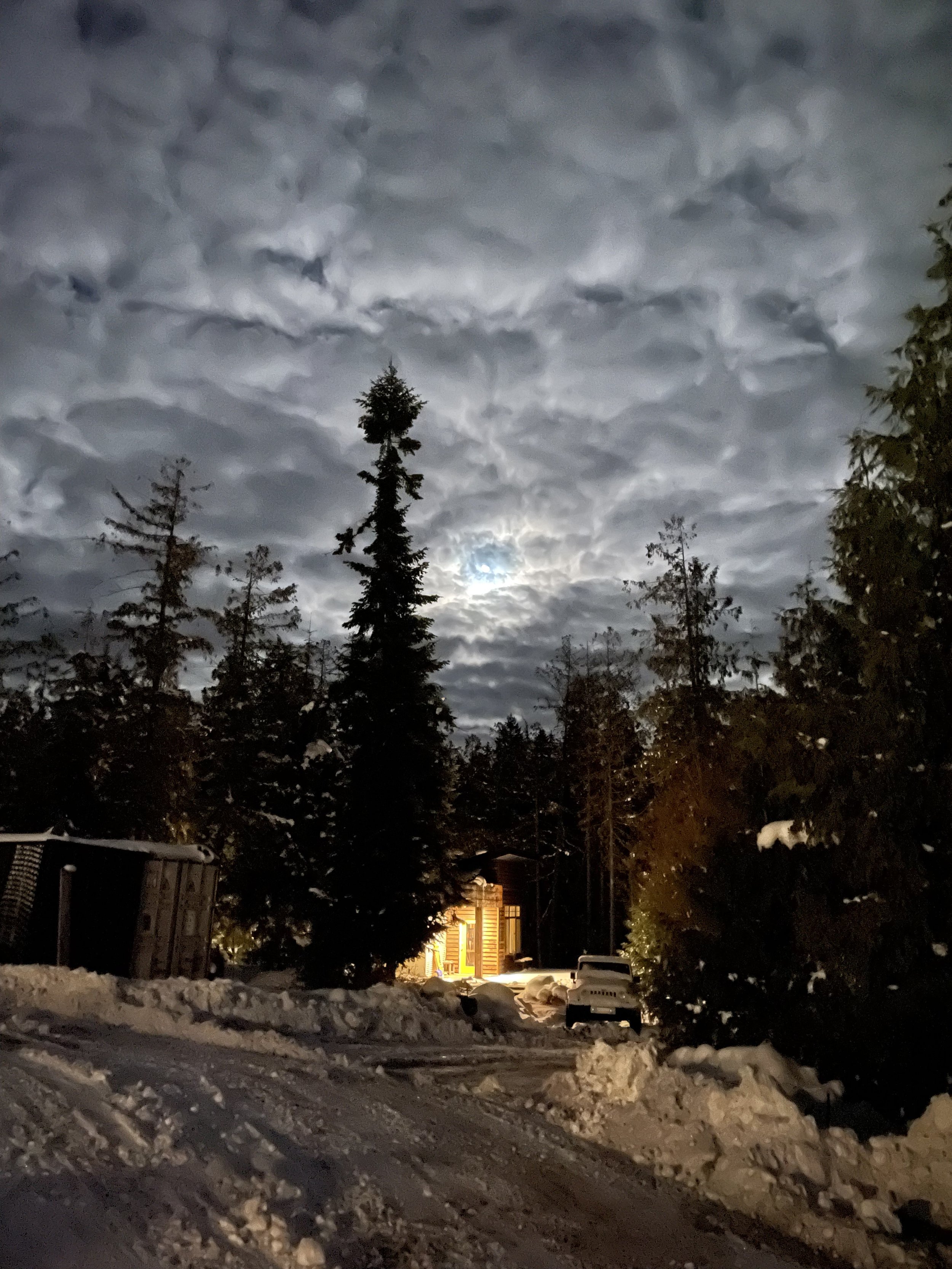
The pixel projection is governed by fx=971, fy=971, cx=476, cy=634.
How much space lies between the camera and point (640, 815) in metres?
34.0

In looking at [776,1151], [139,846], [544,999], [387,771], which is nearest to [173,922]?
[139,846]

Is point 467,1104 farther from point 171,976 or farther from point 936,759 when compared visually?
point 171,976

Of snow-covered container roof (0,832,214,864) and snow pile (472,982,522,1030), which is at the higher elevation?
snow-covered container roof (0,832,214,864)

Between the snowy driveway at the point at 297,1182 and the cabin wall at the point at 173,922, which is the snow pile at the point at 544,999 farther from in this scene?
the snowy driveway at the point at 297,1182

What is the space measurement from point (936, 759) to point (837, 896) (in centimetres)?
225

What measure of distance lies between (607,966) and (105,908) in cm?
1141

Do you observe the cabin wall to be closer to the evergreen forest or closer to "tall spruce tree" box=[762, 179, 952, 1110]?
the evergreen forest

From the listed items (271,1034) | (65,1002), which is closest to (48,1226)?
(271,1034)

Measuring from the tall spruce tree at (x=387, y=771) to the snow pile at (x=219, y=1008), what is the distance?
4.91m

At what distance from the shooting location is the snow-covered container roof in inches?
841

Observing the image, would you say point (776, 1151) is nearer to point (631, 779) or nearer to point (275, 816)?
point (275, 816)

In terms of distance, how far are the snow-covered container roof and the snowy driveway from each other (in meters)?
11.0

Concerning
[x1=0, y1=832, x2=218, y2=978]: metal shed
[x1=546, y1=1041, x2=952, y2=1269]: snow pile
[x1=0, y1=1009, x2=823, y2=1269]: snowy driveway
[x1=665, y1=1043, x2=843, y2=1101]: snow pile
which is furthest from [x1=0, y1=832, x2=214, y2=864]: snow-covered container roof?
[x1=546, y1=1041, x2=952, y2=1269]: snow pile

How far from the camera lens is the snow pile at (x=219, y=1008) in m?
15.0
